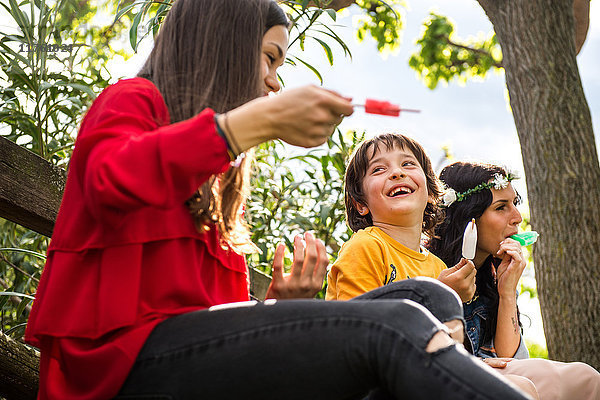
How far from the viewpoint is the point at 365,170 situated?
2.04 meters

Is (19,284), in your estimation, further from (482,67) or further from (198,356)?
(482,67)

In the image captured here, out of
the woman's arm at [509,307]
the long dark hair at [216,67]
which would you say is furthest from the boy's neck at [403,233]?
the long dark hair at [216,67]

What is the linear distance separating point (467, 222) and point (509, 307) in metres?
0.32

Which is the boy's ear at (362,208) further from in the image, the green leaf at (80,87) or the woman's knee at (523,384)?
the green leaf at (80,87)

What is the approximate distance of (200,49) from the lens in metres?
1.17

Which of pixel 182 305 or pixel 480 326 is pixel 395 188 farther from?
pixel 182 305

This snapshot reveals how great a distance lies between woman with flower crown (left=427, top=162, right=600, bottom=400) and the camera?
205cm

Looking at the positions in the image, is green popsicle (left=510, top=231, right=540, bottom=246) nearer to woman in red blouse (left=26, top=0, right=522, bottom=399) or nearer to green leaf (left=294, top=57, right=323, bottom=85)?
green leaf (left=294, top=57, right=323, bottom=85)

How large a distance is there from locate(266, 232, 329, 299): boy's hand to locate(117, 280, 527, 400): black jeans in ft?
1.05

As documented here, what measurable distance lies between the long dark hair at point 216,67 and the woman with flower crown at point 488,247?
109cm

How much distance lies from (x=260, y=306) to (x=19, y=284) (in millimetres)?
1613

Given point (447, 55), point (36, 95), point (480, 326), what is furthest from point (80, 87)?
point (447, 55)

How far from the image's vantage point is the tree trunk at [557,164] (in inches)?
115

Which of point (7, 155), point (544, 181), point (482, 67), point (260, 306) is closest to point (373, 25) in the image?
point (482, 67)
